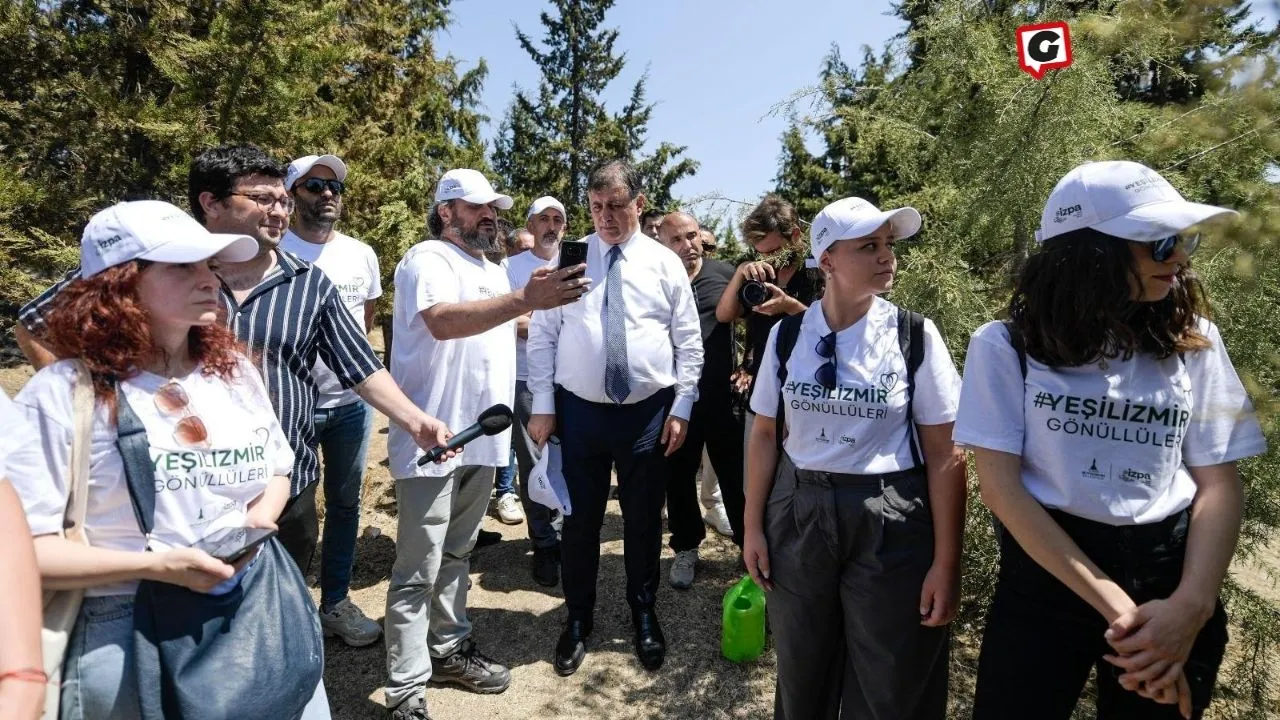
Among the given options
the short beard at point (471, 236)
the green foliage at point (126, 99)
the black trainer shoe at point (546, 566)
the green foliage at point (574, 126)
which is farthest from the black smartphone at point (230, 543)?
the green foliage at point (574, 126)

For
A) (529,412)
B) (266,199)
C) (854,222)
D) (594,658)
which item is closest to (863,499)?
(854,222)

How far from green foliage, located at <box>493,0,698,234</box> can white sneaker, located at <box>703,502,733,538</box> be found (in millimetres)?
14695

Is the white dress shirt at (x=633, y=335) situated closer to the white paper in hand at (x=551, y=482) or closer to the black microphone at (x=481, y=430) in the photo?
the white paper in hand at (x=551, y=482)

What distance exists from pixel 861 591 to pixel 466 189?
2420 mm

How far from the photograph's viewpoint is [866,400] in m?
2.19

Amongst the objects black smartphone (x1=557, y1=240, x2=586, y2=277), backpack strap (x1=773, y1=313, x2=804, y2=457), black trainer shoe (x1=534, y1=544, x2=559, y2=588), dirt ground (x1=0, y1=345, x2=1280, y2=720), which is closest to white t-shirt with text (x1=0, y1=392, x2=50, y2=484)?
black smartphone (x1=557, y1=240, x2=586, y2=277)

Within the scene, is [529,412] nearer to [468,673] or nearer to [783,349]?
[468,673]

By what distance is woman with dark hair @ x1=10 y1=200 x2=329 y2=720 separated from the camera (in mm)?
1474

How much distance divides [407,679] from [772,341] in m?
2.12

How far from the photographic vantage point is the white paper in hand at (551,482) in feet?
11.2

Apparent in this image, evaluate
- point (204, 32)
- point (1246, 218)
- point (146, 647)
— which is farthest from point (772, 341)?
point (204, 32)

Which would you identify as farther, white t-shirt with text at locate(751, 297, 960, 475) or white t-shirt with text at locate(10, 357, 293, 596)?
white t-shirt with text at locate(751, 297, 960, 475)

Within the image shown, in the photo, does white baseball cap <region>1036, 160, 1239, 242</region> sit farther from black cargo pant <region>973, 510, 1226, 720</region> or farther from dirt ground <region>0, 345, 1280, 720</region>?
dirt ground <region>0, 345, 1280, 720</region>

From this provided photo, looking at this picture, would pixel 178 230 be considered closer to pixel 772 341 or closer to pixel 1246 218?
pixel 772 341
